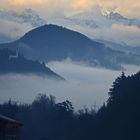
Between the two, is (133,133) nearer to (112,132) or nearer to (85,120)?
(112,132)

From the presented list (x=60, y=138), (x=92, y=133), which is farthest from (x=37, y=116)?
(x=92, y=133)

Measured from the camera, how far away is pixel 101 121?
135625 millimetres

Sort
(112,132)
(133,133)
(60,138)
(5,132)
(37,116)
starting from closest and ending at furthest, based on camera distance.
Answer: (5,132) → (133,133) → (112,132) → (60,138) → (37,116)

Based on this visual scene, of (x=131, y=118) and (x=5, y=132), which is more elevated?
(x=131, y=118)

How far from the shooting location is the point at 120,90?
142 m

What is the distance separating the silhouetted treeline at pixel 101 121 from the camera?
408 ft

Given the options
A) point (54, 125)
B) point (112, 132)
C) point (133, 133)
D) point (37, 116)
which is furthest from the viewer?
point (37, 116)

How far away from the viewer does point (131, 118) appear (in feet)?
408

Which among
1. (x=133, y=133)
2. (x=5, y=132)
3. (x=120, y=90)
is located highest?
(x=120, y=90)

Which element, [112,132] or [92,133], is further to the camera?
[92,133]

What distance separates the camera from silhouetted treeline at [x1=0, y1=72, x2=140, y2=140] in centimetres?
12450

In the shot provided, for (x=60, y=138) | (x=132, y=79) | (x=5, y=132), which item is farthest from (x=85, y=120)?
(x=5, y=132)

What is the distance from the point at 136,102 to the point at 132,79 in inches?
558

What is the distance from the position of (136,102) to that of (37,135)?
34900 mm
